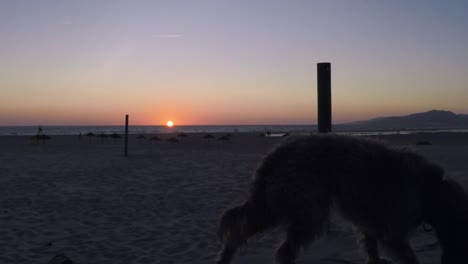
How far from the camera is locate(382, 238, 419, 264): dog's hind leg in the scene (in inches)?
164

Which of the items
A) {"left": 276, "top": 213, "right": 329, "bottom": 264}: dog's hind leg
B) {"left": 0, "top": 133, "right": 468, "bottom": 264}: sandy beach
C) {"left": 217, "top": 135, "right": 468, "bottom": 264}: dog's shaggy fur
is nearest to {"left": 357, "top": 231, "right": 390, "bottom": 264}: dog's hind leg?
{"left": 0, "top": 133, "right": 468, "bottom": 264}: sandy beach

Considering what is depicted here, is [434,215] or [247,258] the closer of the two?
[434,215]

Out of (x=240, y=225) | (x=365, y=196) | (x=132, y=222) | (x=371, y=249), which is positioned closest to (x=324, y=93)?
(x=371, y=249)

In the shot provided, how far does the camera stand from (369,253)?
507 cm

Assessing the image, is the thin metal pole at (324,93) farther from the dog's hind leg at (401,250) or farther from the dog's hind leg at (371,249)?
the dog's hind leg at (401,250)

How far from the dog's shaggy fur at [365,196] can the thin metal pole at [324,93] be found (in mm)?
2332

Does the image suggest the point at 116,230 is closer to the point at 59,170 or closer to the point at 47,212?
the point at 47,212

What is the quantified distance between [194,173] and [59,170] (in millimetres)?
4946

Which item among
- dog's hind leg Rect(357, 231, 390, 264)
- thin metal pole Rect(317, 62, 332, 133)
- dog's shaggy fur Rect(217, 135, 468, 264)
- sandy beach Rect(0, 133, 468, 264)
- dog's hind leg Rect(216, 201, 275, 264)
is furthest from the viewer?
thin metal pole Rect(317, 62, 332, 133)

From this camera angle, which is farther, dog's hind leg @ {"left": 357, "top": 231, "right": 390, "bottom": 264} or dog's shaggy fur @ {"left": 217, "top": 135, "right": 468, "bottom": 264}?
dog's hind leg @ {"left": 357, "top": 231, "right": 390, "bottom": 264}

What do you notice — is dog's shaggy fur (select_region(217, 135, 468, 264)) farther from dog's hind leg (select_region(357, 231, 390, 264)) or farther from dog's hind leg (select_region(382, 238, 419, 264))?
dog's hind leg (select_region(357, 231, 390, 264))

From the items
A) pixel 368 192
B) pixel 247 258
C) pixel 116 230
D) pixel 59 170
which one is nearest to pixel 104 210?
pixel 116 230

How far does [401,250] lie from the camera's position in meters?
4.19

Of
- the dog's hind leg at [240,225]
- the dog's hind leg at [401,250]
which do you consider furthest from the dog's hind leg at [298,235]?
the dog's hind leg at [401,250]
